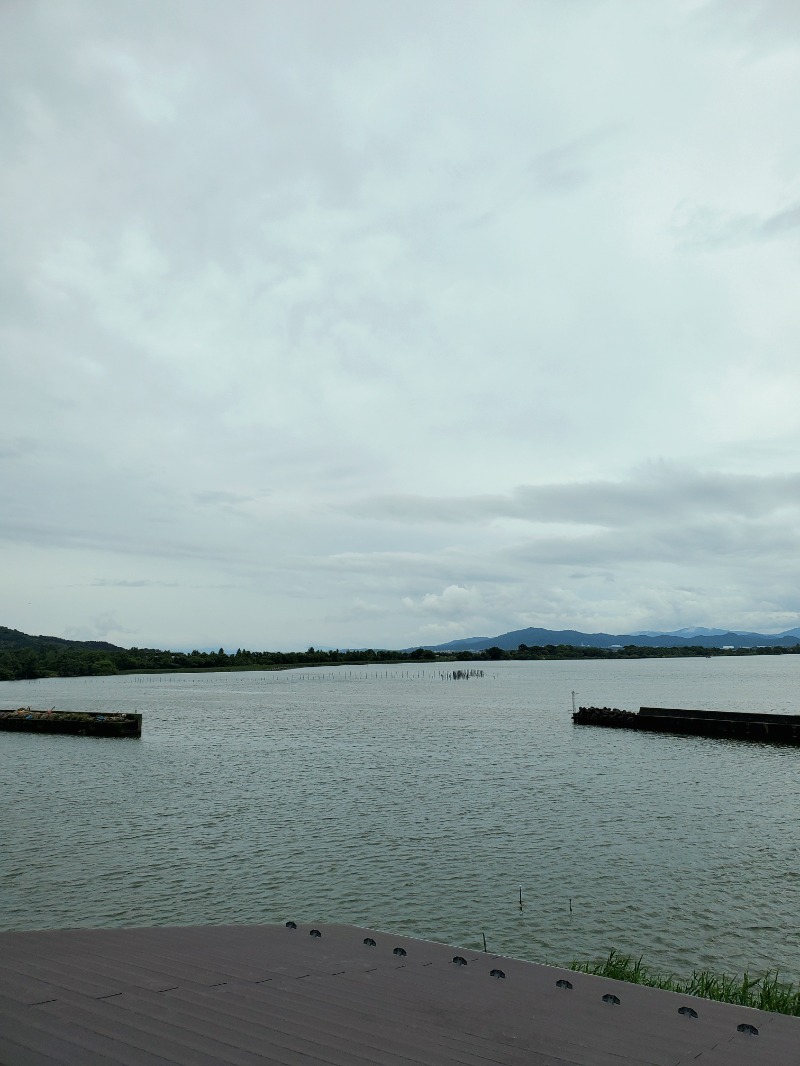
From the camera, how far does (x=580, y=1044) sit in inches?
324

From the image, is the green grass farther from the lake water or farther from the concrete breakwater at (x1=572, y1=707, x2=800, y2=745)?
the concrete breakwater at (x1=572, y1=707, x2=800, y2=745)

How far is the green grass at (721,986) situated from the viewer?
42.1 ft

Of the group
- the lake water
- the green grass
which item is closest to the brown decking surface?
the green grass

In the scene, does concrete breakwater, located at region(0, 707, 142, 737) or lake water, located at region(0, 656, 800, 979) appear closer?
lake water, located at region(0, 656, 800, 979)

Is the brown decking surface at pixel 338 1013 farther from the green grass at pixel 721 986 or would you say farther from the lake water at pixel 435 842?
the lake water at pixel 435 842

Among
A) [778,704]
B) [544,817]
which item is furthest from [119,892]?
[778,704]

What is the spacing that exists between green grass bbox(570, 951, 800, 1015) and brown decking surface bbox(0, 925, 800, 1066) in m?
2.35

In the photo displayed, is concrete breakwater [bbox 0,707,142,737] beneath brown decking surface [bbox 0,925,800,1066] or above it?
beneath

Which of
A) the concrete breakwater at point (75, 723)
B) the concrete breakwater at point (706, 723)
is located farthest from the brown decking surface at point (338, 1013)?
the concrete breakwater at point (75, 723)

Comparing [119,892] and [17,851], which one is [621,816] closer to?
[119,892]

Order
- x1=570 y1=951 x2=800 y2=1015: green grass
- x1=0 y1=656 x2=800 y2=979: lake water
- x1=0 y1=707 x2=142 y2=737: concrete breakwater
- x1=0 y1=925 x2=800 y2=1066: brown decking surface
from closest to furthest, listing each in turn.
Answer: x1=0 y1=925 x2=800 y2=1066: brown decking surface < x1=570 y1=951 x2=800 y2=1015: green grass < x1=0 y1=656 x2=800 y2=979: lake water < x1=0 y1=707 x2=142 y2=737: concrete breakwater

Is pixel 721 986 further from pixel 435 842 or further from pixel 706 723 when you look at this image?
pixel 706 723

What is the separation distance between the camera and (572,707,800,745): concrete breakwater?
214 feet

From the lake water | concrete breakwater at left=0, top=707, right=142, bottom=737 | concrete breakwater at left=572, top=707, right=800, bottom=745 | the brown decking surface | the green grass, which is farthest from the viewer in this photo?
concrete breakwater at left=0, top=707, right=142, bottom=737
